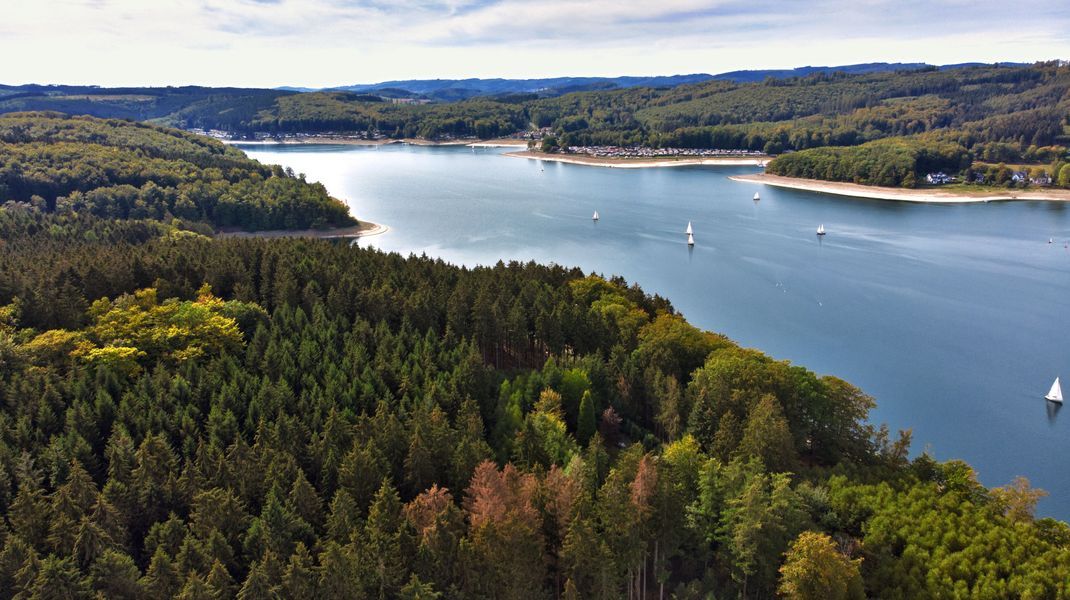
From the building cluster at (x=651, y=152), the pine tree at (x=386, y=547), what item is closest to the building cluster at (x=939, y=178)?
the building cluster at (x=651, y=152)

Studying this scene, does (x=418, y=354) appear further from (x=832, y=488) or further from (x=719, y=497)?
(x=832, y=488)

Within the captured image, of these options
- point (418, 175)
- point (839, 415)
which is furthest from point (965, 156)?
point (839, 415)

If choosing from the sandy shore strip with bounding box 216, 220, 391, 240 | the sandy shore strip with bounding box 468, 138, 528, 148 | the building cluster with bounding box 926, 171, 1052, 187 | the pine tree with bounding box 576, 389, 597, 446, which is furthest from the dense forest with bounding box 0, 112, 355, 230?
the sandy shore strip with bounding box 468, 138, 528, 148

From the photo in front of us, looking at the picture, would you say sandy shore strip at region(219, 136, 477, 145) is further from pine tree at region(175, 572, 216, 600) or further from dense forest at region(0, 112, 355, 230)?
pine tree at region(175, 572, 216, 600)

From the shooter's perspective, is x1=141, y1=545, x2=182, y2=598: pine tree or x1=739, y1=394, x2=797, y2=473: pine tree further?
x1=739, y1=394, x2=797, y2=473: pine tree

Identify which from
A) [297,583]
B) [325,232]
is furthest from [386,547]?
[325,232]
